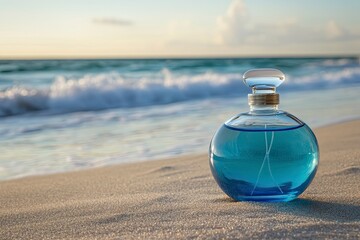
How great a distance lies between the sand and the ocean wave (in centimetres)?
548

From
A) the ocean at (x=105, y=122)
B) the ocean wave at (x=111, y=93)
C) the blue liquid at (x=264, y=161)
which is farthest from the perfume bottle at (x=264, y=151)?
the ocean wave at (x=111, y=93)

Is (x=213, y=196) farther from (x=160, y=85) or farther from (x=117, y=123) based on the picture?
(x=160, y=85)

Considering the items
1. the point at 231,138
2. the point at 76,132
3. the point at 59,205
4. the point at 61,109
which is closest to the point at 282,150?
→ the point at 231,138

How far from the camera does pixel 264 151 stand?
1.84 meters

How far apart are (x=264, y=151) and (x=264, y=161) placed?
0.11 ft

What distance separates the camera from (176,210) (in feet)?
6.51

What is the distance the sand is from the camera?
1.70 meters

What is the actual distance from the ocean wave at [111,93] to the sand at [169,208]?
548 centimetres

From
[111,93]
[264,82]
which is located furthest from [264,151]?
[111,93]

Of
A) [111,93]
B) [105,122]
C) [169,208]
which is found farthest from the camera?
[111,93]

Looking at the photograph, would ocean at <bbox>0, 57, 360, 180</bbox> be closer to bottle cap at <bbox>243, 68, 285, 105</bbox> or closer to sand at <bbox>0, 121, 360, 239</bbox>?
sand at <bbox>0, 121, 360, 239</bbox>

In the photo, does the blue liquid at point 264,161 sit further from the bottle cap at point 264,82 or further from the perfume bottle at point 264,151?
the bottle cap at point 264,82

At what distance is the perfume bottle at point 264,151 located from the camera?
185 cm

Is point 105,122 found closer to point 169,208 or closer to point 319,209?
point 169,208
